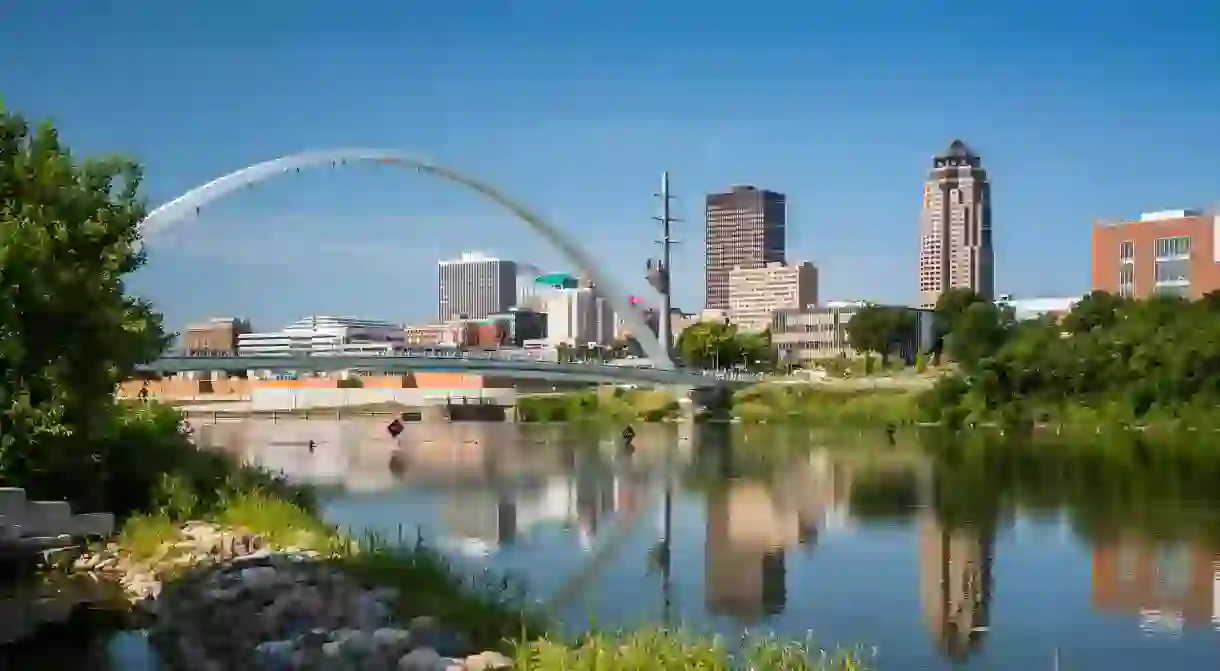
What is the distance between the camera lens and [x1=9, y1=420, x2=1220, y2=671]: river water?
1443 centimetres

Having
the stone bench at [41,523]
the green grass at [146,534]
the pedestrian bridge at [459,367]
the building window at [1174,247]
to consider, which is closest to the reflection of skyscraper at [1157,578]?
the green grass at [146,534]

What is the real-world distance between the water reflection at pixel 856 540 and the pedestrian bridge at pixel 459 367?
1535cm

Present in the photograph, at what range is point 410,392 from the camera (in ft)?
307

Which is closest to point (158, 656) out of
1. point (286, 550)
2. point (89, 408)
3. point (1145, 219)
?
point (286, 550)

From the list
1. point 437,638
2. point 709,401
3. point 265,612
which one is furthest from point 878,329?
point 437,638

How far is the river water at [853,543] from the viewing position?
47.3 ft

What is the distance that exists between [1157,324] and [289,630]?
58924 mm

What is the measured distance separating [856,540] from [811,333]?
119 m

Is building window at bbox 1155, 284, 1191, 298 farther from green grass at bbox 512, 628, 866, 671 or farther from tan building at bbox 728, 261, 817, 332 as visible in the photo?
tan building at bbox 728, 261, 817, 332

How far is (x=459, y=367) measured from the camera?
6650cm

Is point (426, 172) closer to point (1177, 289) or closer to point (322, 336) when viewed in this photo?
point (1177, 289)

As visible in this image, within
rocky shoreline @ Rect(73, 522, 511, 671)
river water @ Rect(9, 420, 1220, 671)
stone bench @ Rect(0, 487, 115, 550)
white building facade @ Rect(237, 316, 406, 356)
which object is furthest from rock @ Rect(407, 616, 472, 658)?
white building facade @ Rect(237, 316, 406, 356)

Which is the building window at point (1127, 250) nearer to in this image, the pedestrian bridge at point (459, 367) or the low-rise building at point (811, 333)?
the pedestrian bridge at point (459, 367)

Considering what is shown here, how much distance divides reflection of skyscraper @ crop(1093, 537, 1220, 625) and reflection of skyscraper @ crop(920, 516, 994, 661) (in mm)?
1437
